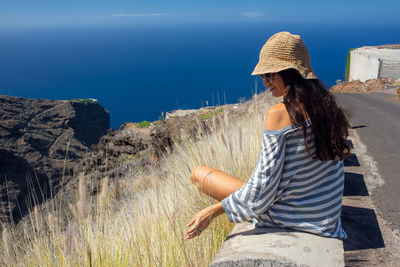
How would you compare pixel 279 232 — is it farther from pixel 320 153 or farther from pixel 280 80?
pixel 280 80

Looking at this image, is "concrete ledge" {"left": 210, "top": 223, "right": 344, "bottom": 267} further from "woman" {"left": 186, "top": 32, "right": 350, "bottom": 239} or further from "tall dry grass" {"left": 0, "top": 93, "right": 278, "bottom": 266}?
"tall dry grass" {"left": 0, "top": 93, "right": 278, "bottom": 266}

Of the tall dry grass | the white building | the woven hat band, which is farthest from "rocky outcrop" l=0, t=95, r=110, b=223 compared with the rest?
the white building

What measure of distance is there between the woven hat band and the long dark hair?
0.15ft

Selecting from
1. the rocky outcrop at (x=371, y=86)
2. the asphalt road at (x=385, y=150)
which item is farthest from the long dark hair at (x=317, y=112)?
the rocky outcrop at (x=371, y=86)

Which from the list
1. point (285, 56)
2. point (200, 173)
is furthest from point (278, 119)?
point (200, 173)

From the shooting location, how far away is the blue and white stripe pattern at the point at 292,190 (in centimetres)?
164

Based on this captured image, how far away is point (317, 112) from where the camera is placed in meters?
1.62

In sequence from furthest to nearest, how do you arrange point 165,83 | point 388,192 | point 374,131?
point 165,83 < point 374,131 < point 388,192

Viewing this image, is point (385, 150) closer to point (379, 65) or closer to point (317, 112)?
point (317, 112)

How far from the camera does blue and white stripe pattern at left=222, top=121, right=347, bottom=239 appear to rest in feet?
5.39

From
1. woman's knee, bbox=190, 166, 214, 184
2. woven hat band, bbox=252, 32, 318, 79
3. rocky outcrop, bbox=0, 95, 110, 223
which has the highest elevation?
woven hat band, bbox=252, 32, 318, 79

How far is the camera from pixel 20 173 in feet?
28.8

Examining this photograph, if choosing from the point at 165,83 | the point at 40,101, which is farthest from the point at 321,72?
the point at 40,101

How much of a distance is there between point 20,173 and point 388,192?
851cm
